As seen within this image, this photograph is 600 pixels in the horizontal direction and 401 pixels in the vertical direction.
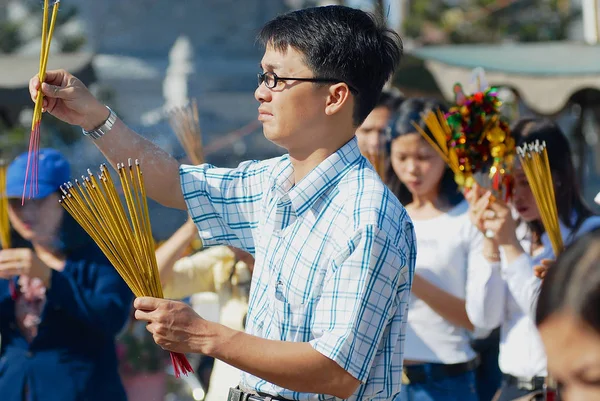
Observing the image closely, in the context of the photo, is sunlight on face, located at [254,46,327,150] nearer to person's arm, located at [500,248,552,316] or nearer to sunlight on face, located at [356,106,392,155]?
person's arm, located at [500,248,552,316]

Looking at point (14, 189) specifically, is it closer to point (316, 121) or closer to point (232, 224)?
point (232, 224)

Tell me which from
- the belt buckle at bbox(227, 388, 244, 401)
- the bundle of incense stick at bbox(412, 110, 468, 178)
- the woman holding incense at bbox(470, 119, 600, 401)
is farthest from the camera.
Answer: the bundle of incense stick at bbox(412, 110, 468, 178)

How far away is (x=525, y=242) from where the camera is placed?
3111 mm

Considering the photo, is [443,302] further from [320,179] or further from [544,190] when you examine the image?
[320,179]

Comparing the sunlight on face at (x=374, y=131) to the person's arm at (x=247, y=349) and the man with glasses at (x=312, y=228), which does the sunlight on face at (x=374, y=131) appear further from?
the person's arm at (x=247, y=349)

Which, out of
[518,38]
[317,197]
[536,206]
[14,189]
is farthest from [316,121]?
[518,38]

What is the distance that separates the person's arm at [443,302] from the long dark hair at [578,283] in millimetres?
1920

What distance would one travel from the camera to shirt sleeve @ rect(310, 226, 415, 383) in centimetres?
173

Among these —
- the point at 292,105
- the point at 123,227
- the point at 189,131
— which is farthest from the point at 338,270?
the point at 189,131

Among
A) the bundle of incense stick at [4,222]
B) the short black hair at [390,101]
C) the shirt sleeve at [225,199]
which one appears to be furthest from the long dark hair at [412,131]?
the bundle of incense stick at [4,222]

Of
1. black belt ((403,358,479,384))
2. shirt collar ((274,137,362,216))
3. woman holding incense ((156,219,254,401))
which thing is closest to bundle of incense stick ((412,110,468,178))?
black belt ((403,358,479,384))

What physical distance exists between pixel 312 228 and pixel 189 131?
1640 millimetres

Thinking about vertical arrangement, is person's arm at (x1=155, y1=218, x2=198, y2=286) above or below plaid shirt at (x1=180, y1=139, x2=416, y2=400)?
above

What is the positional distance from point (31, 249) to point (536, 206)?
1.68 m
